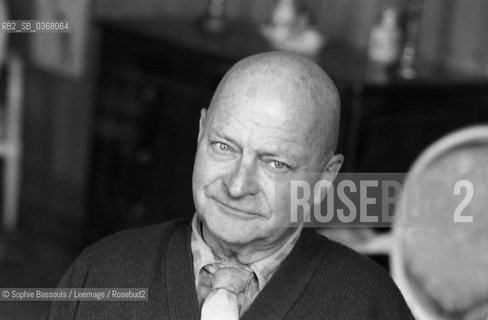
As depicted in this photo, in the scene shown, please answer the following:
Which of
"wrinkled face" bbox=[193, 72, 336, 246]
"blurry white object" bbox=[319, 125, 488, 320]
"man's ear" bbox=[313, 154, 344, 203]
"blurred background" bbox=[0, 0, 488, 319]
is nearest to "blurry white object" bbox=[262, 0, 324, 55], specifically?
"blurred background" bbox=[0, 0, 488, 319]

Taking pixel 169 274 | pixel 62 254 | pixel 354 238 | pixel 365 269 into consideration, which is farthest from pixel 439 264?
pixel 62 254

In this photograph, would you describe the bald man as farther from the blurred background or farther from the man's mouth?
the blurred background

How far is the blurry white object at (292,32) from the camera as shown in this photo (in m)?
3.34

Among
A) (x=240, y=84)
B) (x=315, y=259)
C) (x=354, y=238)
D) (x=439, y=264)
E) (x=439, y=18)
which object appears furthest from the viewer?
(x=439, y=18)

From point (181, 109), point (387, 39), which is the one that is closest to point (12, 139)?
point (181, 109)

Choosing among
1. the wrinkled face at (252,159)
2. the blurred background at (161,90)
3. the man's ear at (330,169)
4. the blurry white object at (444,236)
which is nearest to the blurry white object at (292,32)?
the blurred background at (161,90)

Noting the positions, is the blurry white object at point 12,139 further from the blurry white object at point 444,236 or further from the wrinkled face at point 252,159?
the wrinkled face at point 252,159

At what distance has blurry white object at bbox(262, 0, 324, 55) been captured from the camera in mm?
3340

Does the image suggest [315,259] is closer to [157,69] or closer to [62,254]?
[157,69]

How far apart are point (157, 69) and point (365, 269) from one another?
2.11 meters

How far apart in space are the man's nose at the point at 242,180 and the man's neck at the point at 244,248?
92 millimetres

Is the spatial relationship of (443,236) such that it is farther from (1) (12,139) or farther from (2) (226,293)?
(1) (12,139)

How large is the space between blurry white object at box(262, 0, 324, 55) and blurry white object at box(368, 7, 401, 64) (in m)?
0.20

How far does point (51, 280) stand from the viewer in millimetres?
3484
